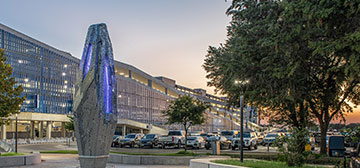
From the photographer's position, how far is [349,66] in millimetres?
13242

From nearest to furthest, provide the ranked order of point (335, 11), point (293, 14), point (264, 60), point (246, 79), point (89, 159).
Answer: point (89, 159) → point (335, 11) → point (293, 14) → point (264, 60) → point (246, 79)

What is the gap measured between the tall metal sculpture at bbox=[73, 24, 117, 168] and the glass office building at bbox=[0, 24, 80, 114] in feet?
183

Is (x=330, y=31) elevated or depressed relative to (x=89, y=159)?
elevated

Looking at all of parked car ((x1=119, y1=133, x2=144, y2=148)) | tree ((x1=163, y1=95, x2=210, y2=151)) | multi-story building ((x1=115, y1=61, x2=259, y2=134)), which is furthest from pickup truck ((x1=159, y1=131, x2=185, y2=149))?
multi-story building ((x1=115, y1=61, x2=259, y2=134))

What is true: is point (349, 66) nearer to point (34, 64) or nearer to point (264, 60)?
point (264, 60)

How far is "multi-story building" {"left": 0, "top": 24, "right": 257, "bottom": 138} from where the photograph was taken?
224 feet

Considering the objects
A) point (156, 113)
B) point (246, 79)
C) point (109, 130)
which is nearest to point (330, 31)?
point (246, 79)

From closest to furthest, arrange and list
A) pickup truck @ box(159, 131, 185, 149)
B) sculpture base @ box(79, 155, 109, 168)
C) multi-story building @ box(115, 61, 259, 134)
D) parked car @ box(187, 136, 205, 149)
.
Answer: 1. sculpture base @ box(79, 155, 109, 168)
2. parked car @ box(187, 136, 205, 149)
3. pickup truck @ box(159, 131, 185, 149)
4. multi-story building @ box(115, 61, 259, 134)

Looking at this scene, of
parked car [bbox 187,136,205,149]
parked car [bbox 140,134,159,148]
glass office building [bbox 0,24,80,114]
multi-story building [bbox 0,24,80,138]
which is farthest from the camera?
multi-story building [bbox 0,24,80,138]

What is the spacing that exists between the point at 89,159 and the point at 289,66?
9.72 meters

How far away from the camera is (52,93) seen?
78125 millimetres

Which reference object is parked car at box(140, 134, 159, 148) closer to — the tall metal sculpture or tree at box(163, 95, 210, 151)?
tree at box(163, 95, 210, 151)

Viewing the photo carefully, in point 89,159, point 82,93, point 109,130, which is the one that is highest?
point 82,93

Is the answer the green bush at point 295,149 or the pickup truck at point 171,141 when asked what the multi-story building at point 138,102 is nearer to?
the pickup truck at point 171,141
